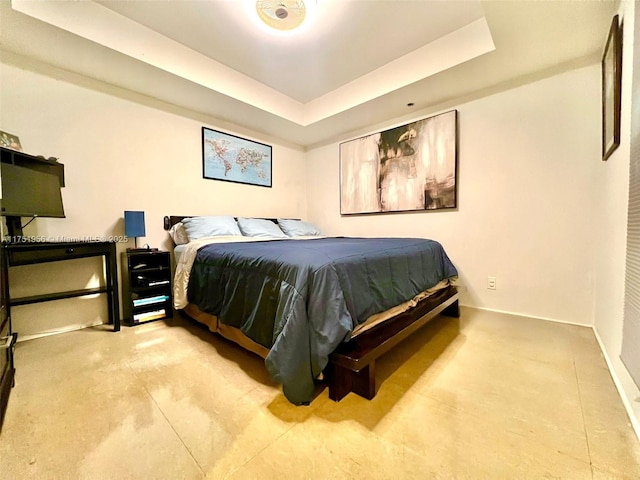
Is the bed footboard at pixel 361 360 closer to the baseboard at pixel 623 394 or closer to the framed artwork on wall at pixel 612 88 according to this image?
the baseboard at pixel 623 394

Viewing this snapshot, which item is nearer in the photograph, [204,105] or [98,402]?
[98,402]

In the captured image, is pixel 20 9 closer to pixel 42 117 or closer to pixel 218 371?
pixel 42 117

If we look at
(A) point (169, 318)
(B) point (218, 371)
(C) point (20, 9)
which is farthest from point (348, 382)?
(C) point (20, 9)

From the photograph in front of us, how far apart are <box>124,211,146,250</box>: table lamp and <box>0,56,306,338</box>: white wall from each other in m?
0.27

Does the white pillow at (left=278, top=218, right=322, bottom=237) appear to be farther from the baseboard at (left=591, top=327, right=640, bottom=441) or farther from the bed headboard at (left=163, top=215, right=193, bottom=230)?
the baseboard at (left=591, top=327, right=640, bottom=441)

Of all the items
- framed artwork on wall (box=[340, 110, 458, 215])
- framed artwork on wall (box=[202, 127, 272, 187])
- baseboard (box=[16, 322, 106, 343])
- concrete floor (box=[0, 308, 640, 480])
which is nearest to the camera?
concrete floor (box=[0, 308, 640, 480])

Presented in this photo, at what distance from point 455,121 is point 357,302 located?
2.48m

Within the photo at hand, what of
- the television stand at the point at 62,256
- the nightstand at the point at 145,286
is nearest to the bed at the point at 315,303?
the nightstand at the point at 145,286

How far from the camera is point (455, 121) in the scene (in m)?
2.75

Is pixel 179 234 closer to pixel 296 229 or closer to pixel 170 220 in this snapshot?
pixel 170 220

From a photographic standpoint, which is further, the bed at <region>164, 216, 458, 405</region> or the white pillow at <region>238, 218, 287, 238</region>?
the white pillow at <region>238, 218, 287, 238</region>

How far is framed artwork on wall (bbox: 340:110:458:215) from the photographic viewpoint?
283 cm

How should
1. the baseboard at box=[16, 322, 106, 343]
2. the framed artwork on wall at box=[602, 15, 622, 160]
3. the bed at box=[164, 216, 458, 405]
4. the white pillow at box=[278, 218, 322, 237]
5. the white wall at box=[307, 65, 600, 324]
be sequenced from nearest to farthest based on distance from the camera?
the bed at box=[164, 216, 458, 405] → the framed artwork on wall at box=[602, 15, 622, 160] → the baseboard at box=[16, 322, 106, 343] → the white wall at box=[307, 65, 600, 324] → the white pillow at box=[278, 218, 322, 237]

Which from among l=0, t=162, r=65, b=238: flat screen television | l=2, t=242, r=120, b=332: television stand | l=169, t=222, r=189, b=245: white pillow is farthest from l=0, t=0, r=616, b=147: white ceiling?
l=2, t=242, r=120, b=332: television stand
